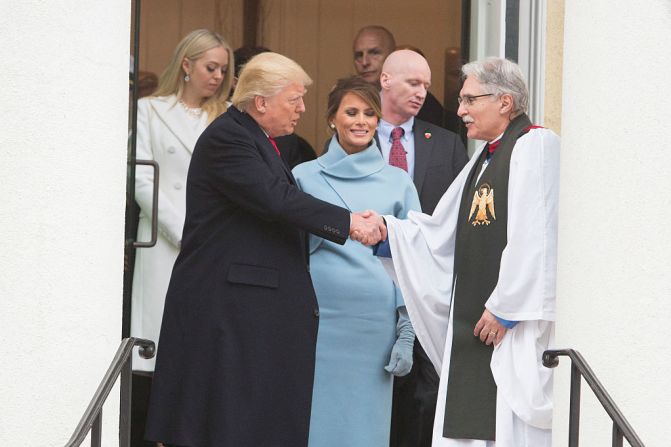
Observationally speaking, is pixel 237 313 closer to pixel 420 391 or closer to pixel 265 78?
pixel 265 78

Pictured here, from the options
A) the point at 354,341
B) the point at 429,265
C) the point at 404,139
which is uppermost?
the point at 404,139

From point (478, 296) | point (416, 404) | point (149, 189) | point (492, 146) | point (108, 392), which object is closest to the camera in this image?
point (108, 392)

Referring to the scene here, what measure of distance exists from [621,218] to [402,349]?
1.27m

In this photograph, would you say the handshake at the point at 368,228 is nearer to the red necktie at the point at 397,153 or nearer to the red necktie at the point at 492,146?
the red necktie at the point at 492,146

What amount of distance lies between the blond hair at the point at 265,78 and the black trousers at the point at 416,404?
1.33 meters

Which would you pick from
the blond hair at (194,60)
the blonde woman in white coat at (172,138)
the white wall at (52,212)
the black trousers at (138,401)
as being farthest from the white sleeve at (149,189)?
the white wall at (52,212)

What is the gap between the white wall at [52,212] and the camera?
555 cm

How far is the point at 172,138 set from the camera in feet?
23.9

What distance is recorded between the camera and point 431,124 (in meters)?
7.35

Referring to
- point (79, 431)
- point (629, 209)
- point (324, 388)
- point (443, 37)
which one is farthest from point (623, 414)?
point (443, 37)

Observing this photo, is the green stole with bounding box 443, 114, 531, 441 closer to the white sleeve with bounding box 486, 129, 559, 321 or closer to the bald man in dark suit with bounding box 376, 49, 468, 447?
the white sleeve with bounding box 486, 129, 559, 321

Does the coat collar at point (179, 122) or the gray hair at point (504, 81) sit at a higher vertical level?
the gray hair at point (504, 81)

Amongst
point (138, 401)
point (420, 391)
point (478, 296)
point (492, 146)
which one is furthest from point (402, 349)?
point (138, 401)

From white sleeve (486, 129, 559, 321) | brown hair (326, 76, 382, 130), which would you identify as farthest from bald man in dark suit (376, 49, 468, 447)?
Answer: white sleeve (486, 129, 559, 321)
